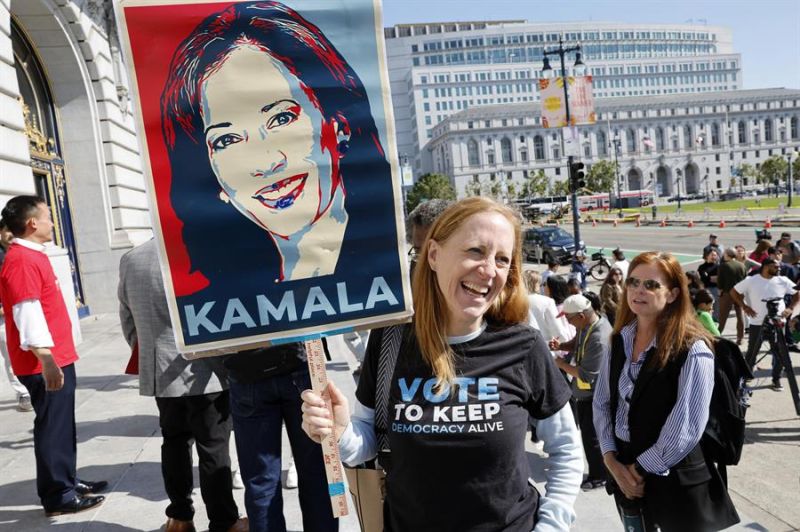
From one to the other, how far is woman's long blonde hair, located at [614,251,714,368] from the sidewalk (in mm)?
1627

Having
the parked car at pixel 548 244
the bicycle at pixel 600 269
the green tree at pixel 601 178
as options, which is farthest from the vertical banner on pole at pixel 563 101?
the green tree at pixel 601 178

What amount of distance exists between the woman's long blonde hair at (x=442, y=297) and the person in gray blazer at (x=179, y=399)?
77.6 inches

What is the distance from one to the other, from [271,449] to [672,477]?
1.95 metres

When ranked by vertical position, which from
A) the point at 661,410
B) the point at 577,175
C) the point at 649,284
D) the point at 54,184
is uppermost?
the point at 54,184

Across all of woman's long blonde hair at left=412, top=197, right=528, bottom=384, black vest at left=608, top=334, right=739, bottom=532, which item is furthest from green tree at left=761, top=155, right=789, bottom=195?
woman's long blonde hair at left=412, top=197, right=528, bottom=384

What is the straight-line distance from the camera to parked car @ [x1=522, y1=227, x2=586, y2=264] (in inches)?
994

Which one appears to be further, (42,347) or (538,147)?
(538,147)

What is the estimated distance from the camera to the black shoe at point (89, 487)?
4.20 metres

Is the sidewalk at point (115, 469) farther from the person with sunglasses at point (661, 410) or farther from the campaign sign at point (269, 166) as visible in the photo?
the campaign sign at point (269, 166)

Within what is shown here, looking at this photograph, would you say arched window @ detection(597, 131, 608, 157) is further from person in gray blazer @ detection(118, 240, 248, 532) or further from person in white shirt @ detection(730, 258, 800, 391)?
person in gray blazer @ detection(118, 240, 248, 532)

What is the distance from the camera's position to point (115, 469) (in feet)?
15.8

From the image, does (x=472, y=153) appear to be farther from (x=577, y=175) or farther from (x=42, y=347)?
(x=42, y=347)

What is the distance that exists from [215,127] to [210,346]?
0.72 meters

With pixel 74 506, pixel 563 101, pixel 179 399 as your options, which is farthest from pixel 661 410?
pixel 563 101
